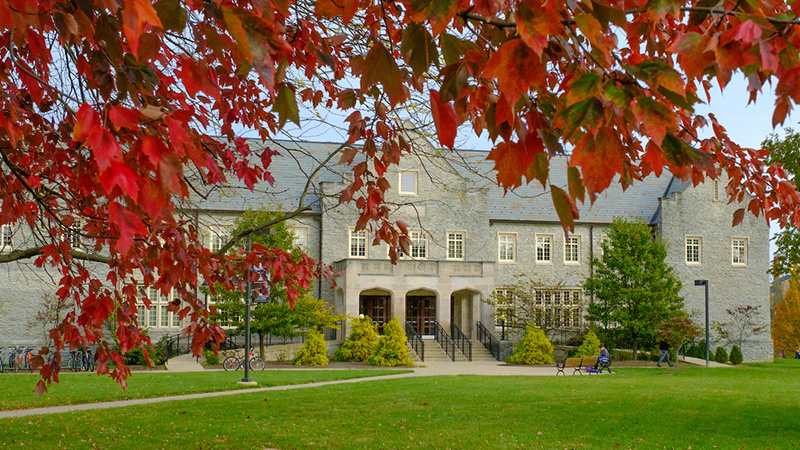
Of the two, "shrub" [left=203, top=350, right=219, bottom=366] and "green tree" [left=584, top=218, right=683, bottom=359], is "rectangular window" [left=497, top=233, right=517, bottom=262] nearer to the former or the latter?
"green tree" [left=584, top=218, right=683, bottom=359]

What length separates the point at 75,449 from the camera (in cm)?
895

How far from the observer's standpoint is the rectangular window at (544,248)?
34.0 m

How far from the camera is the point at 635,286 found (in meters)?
28.2

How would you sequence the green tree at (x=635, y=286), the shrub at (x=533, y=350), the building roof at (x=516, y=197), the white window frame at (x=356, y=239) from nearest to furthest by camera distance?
the shrub at (x=533, y=350)
the green tree at (x=635, y=286)
the white window frame at (x=356, y=239)
the building roof at (x=516, y=197)

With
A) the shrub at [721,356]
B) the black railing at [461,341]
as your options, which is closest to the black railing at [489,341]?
the black railing at [461,341]

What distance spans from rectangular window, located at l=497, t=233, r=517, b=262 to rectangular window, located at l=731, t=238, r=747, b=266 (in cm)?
1094

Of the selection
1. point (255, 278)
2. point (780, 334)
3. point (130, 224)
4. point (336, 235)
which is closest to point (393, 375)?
point (336, 235)

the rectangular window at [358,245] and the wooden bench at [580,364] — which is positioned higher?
the rectangular window at [358,245]

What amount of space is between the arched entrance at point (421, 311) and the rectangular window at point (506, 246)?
3.77 meters

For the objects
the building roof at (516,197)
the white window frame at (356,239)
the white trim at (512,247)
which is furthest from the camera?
the white trim at (512,247)

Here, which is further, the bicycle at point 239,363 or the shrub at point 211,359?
the shrub at point 211,359

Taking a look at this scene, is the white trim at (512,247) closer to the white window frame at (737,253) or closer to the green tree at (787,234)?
the white window frame at (737,253)

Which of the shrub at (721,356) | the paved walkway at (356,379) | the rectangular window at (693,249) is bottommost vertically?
the shrub at (721,356)

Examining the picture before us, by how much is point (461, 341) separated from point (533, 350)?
14.7 ft
